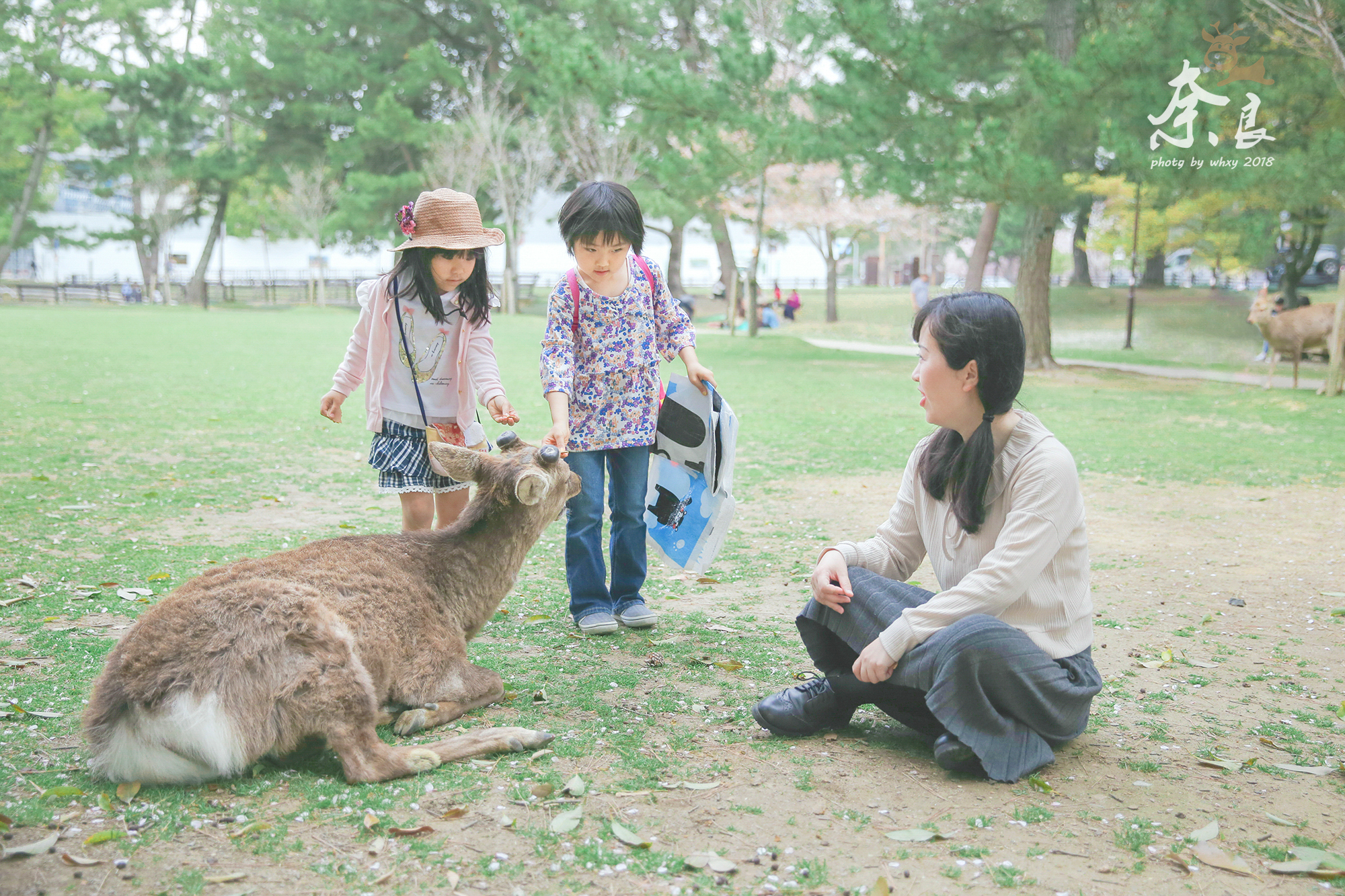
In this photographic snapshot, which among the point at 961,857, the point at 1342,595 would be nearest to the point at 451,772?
the point at 961,857

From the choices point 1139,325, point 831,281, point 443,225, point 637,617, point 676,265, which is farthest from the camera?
point 676,265

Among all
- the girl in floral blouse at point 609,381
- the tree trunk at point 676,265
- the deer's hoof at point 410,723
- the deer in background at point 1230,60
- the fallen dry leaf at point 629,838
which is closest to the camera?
the fallen dry leaf at point 629,838

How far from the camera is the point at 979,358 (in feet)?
9.54

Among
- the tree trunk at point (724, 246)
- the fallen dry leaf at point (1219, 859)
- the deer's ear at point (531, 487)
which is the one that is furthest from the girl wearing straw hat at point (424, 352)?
the tree trunk at point (724, 246)

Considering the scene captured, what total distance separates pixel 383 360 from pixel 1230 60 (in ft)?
44.8

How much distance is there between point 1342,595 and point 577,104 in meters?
28.0

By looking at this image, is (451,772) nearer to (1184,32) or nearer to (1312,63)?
(1184,32)

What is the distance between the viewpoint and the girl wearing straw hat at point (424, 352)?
4.26 meters

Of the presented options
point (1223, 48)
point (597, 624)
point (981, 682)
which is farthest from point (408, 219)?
point (1223, 48)

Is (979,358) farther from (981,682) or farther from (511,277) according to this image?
(511,277)

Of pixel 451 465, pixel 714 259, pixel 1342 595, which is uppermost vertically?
pixel 714 259

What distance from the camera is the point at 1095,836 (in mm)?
2584

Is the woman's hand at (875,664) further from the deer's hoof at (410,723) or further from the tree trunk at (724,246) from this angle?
the tree trunk at (724,246)

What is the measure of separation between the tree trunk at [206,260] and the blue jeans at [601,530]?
40023 millimetres
